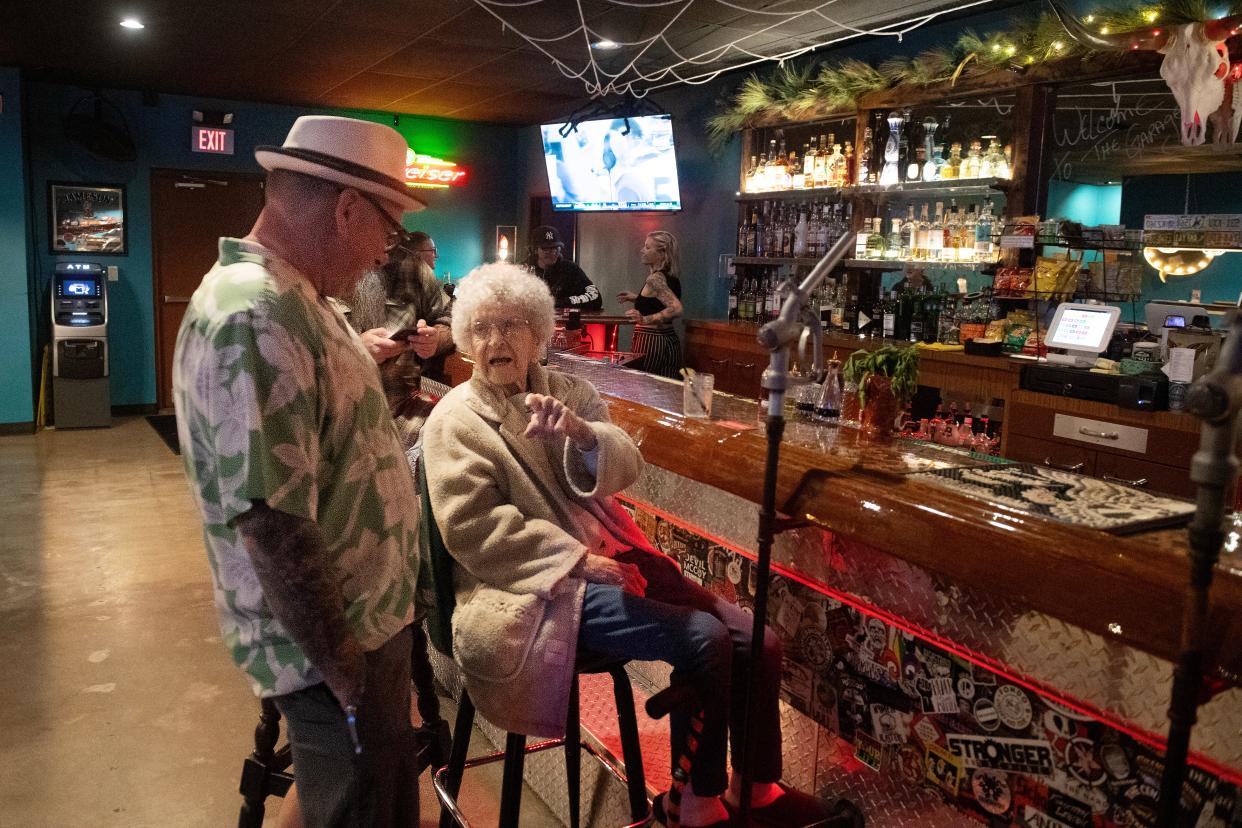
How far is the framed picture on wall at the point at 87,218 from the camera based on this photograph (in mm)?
8352

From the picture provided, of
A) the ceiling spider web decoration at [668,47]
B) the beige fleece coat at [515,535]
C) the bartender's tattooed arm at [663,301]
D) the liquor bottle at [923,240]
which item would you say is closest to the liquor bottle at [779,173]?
the ceiling spider web decoration at [668,47]

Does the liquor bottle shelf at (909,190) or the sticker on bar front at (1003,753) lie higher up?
the liquor bottle shelf at (909,190)

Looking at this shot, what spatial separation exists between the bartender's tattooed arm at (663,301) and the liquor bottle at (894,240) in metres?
1.56

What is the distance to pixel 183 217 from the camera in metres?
8.87

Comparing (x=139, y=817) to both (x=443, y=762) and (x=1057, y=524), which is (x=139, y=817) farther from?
(x=1057, y=524)

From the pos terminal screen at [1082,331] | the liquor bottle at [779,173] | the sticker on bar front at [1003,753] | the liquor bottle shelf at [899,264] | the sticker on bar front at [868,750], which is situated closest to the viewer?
the sticker on bar front at [1003,753]

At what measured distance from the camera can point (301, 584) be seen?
4.72 ft

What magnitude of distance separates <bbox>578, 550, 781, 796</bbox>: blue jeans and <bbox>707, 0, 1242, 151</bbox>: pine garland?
10.8 ft

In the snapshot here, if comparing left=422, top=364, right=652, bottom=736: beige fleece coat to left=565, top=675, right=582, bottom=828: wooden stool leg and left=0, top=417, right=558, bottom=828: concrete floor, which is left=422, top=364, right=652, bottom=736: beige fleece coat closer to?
left=565, top=675, right=582, bottom=828: wooden stool leg

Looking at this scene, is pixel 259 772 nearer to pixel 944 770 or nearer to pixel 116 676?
pixel 944 770

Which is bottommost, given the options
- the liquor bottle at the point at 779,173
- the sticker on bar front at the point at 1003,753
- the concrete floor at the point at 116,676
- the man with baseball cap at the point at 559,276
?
the concrete floor at the point at 116,676

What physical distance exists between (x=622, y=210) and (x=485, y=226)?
3.12 m

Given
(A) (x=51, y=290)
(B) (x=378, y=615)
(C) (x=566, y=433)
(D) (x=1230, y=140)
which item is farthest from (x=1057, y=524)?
(A) (x=51, y=290)

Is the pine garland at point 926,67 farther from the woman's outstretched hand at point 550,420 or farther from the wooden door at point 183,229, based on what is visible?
the wooden door at point 183,229
